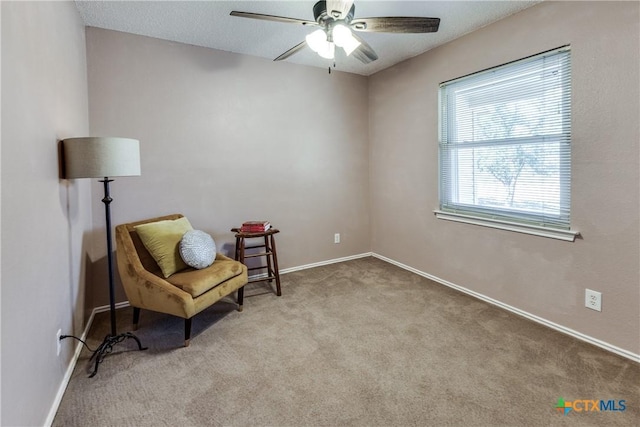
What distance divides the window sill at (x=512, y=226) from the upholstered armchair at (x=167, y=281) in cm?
209

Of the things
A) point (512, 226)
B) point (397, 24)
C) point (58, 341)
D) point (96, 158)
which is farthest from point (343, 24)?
point (58, 341)

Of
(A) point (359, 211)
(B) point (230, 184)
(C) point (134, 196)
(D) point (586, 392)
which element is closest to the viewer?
(D) point (586, 392)

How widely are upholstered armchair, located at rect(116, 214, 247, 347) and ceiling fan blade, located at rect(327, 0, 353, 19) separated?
6.34 feet

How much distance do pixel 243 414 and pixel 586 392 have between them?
1833mm

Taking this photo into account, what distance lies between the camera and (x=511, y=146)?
2.71 meters

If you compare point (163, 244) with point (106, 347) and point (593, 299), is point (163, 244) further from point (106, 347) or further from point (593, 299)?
point (593, 299)

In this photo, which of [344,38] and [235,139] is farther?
[235,139]

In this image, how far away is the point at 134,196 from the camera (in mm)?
2988

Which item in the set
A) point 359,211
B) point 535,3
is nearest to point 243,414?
point 359,211

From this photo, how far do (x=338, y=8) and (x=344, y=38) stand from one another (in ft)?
0.72

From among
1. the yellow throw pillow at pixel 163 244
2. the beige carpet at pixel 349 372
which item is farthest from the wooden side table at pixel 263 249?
the yellow throw pillow at pixel 163 244

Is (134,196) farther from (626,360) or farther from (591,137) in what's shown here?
(626,360)

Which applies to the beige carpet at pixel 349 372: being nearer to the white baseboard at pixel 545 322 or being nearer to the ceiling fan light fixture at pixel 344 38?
the white baseboard at pixel 545 322

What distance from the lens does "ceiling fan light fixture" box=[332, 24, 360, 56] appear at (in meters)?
1.99
